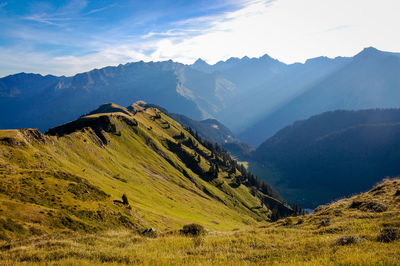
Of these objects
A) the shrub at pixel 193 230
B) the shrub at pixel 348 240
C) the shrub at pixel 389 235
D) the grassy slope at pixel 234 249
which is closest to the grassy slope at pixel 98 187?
the grassy slope at pixel 234 249

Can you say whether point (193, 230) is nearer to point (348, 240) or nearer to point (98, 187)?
point (348, 240)

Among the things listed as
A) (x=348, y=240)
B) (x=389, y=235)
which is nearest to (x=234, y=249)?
(x=348, y=240)

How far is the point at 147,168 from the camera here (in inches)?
5089

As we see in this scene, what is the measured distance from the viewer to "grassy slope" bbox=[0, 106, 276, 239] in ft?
115

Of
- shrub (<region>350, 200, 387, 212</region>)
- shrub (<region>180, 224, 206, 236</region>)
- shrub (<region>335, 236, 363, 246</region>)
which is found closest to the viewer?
shrub (<region>335, 236, 363, 246</region>)

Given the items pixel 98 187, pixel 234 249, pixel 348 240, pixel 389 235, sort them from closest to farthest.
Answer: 1. pixel 389 235
2. pixel 348 240
3. pixel 234 249
4. pixel 98 187

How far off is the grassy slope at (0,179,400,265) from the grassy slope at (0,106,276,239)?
16631mm

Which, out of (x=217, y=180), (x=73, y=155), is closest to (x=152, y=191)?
(x=73, y=155)

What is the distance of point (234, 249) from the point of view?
601 inches

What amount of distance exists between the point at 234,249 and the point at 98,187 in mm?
50523

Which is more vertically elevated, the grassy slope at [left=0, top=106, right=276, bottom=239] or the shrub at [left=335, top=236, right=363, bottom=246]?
the shrub at [left=335, top=236, right=363, bottom=246]

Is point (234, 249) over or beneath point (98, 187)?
over

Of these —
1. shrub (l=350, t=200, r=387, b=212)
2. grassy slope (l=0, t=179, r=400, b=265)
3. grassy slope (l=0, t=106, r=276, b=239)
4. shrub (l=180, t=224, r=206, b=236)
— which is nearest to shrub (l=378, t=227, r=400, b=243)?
grassy slope (l=0, t=179, r=400, b=265)

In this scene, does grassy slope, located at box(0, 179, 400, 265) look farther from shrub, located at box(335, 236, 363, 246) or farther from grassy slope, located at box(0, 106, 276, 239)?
grassy slope, located at box(0, 106, 276, 239)
